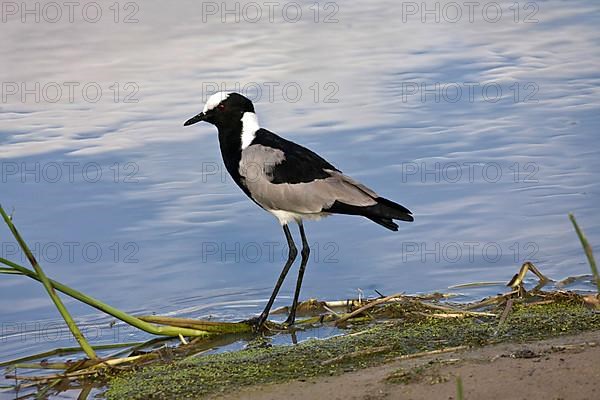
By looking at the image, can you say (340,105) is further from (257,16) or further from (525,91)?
(257,16)

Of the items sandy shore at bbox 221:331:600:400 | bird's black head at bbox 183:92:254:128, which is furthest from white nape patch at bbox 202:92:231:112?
sandy shore at bbox 221:331:600:400

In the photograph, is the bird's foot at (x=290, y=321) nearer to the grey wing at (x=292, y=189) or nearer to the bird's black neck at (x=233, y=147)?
the grey wing at (x=292, y=189)

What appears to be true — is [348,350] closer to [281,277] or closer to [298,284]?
[298,284]

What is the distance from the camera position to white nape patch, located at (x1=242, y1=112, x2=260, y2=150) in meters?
6.98

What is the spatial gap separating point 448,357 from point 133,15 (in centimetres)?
813

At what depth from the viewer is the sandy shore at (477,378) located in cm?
407

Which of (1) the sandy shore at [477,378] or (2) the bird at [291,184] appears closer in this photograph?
(1) the sandy shore at [477,378]

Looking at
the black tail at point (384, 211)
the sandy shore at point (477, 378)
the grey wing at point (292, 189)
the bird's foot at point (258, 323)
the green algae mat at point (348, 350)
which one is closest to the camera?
the sandy shore at point (477, 378)

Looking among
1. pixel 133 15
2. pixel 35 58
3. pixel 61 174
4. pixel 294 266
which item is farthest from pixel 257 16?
pixel 294 266

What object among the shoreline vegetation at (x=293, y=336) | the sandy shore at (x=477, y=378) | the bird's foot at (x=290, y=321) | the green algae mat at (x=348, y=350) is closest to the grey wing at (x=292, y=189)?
the shoreline vegetation at (x=293, y=336)

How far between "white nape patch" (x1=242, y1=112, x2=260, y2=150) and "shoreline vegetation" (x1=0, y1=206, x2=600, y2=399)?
1.23m

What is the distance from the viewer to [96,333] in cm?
619

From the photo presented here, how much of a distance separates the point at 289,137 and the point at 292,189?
2182 millimetres

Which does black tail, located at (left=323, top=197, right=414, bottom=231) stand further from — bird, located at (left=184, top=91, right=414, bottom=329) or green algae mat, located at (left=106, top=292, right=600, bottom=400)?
green algae mat, located at (left=106, top=292, right=600, bottom=400)
